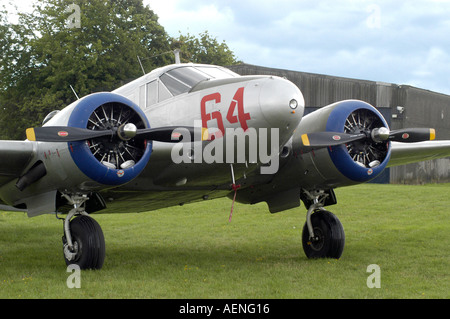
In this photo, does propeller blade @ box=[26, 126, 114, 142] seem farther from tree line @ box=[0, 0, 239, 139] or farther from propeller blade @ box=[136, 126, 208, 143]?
tree line @ box=[0, 0, 239, 139]

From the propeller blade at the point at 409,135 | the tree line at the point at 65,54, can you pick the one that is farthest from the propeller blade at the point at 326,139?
the tree line at the point at 65,54

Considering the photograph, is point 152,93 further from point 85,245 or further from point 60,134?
point 85,245

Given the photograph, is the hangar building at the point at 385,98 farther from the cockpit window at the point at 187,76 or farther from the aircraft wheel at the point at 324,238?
the cockpit window at the point at 187,76

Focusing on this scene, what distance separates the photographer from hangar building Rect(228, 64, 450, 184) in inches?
1405

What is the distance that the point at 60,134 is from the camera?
8.41 m

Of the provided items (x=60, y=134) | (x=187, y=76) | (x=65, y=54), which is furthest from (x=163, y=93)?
(x=65, y=54)

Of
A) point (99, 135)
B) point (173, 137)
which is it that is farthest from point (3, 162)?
point (173, 137)

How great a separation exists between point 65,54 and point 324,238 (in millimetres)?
34543

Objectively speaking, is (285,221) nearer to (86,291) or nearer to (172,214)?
(172,214)

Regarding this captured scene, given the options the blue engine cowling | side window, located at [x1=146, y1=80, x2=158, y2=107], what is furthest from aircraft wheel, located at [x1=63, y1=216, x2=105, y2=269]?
the blue engine cowling

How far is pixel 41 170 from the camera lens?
9359mm

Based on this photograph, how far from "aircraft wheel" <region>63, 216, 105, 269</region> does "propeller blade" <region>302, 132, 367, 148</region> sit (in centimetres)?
409

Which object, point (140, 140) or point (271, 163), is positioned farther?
point (271, 163)

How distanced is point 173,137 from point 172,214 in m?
14.8
